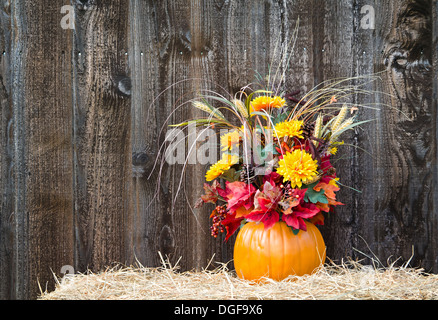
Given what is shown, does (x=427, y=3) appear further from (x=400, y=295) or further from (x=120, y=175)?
(x=120, y=175)

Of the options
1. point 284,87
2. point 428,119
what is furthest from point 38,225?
point 428,119

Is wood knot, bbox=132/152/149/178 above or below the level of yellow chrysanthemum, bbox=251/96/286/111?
below

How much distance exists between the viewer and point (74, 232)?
5.40 feet

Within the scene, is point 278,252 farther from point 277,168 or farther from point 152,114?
point 152,114

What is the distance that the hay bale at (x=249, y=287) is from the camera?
114cm

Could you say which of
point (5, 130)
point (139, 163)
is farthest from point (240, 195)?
point (5, 130)

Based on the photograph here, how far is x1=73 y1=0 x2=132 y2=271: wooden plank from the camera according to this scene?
1.64 metres

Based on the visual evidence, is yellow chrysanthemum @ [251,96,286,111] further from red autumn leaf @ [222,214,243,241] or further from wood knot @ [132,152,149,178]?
wood knot @ [132,152,149,178]

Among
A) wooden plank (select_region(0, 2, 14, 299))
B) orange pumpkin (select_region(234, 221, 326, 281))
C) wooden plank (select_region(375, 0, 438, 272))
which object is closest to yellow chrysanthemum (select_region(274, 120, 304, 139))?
orange pumpkin (select_region(234, 221, 326, 281))

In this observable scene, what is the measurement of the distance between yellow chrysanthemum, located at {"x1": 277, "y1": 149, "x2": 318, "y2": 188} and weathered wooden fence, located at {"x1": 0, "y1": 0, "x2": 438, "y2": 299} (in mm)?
465

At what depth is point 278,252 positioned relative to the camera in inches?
50.6

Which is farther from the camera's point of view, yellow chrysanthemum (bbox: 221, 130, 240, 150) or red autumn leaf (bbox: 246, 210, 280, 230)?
yellow chrysanthemum (bbox: 221, 130, 240, 150)

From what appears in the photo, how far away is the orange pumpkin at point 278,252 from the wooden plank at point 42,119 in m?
0.77

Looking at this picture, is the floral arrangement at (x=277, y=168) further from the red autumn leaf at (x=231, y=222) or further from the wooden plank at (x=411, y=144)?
the wooden plank at (x=411, y=144)
